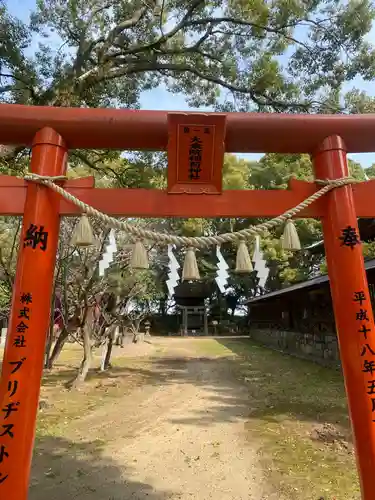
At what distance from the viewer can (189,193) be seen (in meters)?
3.13

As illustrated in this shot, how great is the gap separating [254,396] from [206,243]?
7.40 metres

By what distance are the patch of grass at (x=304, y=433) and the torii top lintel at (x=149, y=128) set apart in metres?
3.55

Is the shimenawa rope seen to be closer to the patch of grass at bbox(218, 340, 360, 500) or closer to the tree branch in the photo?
the patch of grass at bbox(218, 340, 360, 500)

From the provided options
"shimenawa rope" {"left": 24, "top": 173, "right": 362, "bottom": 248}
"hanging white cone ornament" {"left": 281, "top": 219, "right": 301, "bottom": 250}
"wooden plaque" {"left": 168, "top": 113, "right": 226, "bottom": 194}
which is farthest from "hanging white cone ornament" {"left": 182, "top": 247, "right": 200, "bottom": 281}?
"hanging white cone ornament" {"left": 281, "top": 219, "right": 301, "bottom": 250}

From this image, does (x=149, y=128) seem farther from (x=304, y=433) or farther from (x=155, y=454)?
(x=304, y=433)

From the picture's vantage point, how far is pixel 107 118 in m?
3.05

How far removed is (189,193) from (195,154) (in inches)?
12.2

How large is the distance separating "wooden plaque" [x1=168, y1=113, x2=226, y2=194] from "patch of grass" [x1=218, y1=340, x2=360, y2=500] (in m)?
3.34

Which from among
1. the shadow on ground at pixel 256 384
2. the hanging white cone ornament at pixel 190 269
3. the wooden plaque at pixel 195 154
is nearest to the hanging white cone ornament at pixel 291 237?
the wooden plaque at pixel 195 154

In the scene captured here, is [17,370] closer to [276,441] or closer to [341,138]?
[341,138]

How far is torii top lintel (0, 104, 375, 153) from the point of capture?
301 centimetres

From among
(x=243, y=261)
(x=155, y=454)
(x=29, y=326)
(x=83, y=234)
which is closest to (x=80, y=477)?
(x=155, y=454)

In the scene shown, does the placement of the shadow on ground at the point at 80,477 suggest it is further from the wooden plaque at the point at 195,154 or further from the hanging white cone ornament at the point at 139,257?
the wooden plaque at the point at 195,154

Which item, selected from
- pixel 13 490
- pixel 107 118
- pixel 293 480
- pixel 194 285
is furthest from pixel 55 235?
pixel 194 285
